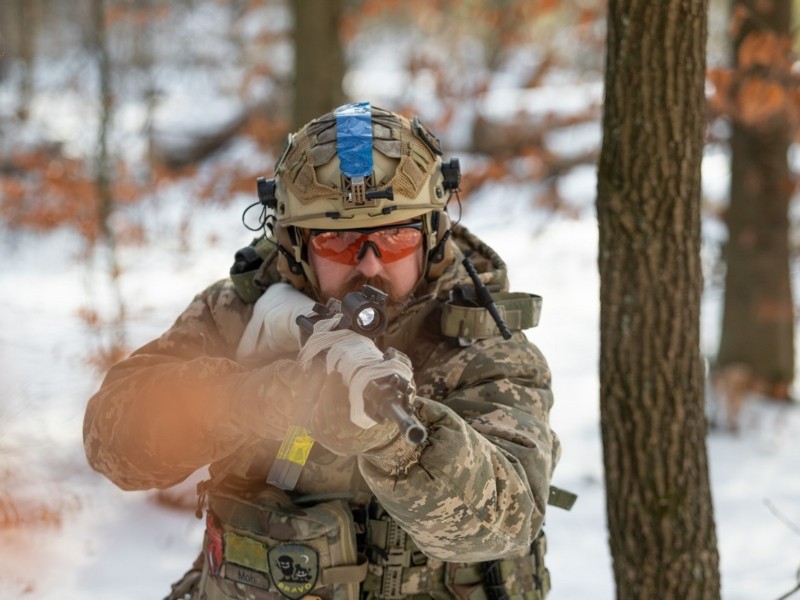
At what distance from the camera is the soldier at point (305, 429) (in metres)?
2.09

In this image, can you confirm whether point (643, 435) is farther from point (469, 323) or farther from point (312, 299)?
point (312, 299)

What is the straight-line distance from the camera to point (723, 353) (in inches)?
306

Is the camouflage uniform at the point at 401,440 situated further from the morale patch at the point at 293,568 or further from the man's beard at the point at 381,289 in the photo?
the morale patch at the point at 293,568

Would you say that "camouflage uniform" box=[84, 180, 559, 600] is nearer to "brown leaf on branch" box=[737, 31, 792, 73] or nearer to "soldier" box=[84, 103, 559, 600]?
"soldier" box=[84, 103, 559, 600]

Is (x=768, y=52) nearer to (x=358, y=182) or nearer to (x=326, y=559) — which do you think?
(x=358, y=182)

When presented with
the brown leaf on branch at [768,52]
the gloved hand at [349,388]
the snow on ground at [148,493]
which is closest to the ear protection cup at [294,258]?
the gloved hand at [349,388]

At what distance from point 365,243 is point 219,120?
16.5m

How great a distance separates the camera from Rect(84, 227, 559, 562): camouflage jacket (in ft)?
6.04

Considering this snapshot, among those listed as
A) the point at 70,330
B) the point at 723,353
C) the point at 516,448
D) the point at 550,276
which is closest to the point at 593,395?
the point at 723,353

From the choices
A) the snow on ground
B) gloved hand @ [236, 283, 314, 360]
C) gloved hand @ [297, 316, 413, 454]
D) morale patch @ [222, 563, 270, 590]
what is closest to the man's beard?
gloved hand @ [236, 283, 314, 360]

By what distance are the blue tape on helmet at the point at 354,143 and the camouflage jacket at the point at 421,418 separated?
399mm

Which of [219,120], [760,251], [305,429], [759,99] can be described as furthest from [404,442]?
[219,120]

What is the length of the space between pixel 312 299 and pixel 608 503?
1.32 metres

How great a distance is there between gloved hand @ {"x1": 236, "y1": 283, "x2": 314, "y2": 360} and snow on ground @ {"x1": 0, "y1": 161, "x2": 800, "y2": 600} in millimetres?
1822
